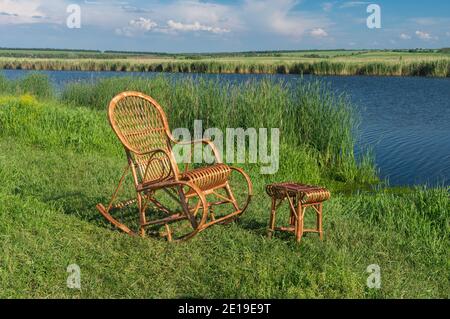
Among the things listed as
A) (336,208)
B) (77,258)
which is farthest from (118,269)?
(336,208)

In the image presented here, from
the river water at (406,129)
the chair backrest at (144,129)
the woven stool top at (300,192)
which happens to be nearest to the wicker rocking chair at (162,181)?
the chair backrest at (144,129)

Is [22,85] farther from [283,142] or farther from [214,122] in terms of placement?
[283,142]

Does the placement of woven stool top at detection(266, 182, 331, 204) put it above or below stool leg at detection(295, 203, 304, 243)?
above

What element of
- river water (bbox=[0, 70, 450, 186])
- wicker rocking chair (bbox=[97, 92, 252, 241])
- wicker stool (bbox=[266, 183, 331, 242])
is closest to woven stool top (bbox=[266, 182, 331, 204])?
wicker stool (bbox=[266, 183, 331, 242])

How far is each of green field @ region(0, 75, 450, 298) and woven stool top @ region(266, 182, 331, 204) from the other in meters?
0.30

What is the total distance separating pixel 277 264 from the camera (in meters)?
3.16

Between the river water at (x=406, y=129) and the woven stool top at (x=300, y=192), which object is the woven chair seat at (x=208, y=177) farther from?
the river water at (x=406, y=129)

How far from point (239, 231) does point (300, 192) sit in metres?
0.59

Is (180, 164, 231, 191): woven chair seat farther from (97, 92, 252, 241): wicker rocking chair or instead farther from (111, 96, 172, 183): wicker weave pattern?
(111, 96, 172, 183): wicker weave pattern

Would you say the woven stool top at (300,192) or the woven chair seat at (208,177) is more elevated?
the woven chair seat at (208,177)

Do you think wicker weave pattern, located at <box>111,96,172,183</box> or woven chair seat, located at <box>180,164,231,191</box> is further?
wicker weave pattern, located at <box>111,96,172,183</box>

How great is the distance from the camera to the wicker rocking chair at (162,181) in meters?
3.56

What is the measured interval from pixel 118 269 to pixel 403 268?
179cm

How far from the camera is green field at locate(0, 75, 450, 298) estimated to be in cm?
293
